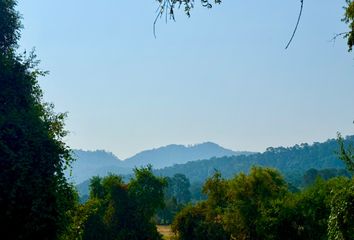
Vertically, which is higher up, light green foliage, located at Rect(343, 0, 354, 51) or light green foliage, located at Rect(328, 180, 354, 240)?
light green foliage, located at Rect(343, 0, 354, 51)

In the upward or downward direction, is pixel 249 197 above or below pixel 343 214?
above

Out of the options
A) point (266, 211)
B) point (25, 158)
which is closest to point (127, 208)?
point (266, 211)

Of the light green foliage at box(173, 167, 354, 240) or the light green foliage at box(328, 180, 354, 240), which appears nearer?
the light green foliage at box(328, 180, 354, 240)

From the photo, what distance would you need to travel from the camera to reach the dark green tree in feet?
56.4

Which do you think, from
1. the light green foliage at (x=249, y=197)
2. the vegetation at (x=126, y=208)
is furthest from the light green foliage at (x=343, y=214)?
the vegetation at (x=126, y=208)

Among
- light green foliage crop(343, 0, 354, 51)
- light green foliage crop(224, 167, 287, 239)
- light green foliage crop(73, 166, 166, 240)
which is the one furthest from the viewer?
light green foliage crop(73, 166, 166, 240)

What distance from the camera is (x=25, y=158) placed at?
685 inches

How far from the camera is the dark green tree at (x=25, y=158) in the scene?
56.4 ft

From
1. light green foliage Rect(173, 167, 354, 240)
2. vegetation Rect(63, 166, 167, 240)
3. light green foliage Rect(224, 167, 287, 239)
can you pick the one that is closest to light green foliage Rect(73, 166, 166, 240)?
vegetation Rect(63, 166, 167, 240)

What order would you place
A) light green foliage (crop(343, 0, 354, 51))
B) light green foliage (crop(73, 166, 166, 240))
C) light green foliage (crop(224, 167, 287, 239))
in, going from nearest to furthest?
light green foliage (crop(343, 0, 354, 51)) → light green foliage (crop(224, 167, 287, 239)) → light green foliage (crop(73, 166, 166, 240))

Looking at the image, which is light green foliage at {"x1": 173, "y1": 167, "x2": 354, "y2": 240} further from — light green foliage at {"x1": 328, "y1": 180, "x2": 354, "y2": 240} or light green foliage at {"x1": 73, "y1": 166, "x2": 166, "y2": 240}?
light green foliage at {"x1": 73, "y1": 166, "x2": 166, "y2": 240}

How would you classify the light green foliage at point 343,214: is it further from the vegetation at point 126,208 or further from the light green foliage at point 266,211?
the vegetation at point 126,208

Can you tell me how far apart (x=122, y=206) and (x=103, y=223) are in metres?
3.34

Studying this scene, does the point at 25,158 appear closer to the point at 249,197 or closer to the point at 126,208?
the point at 249,197
